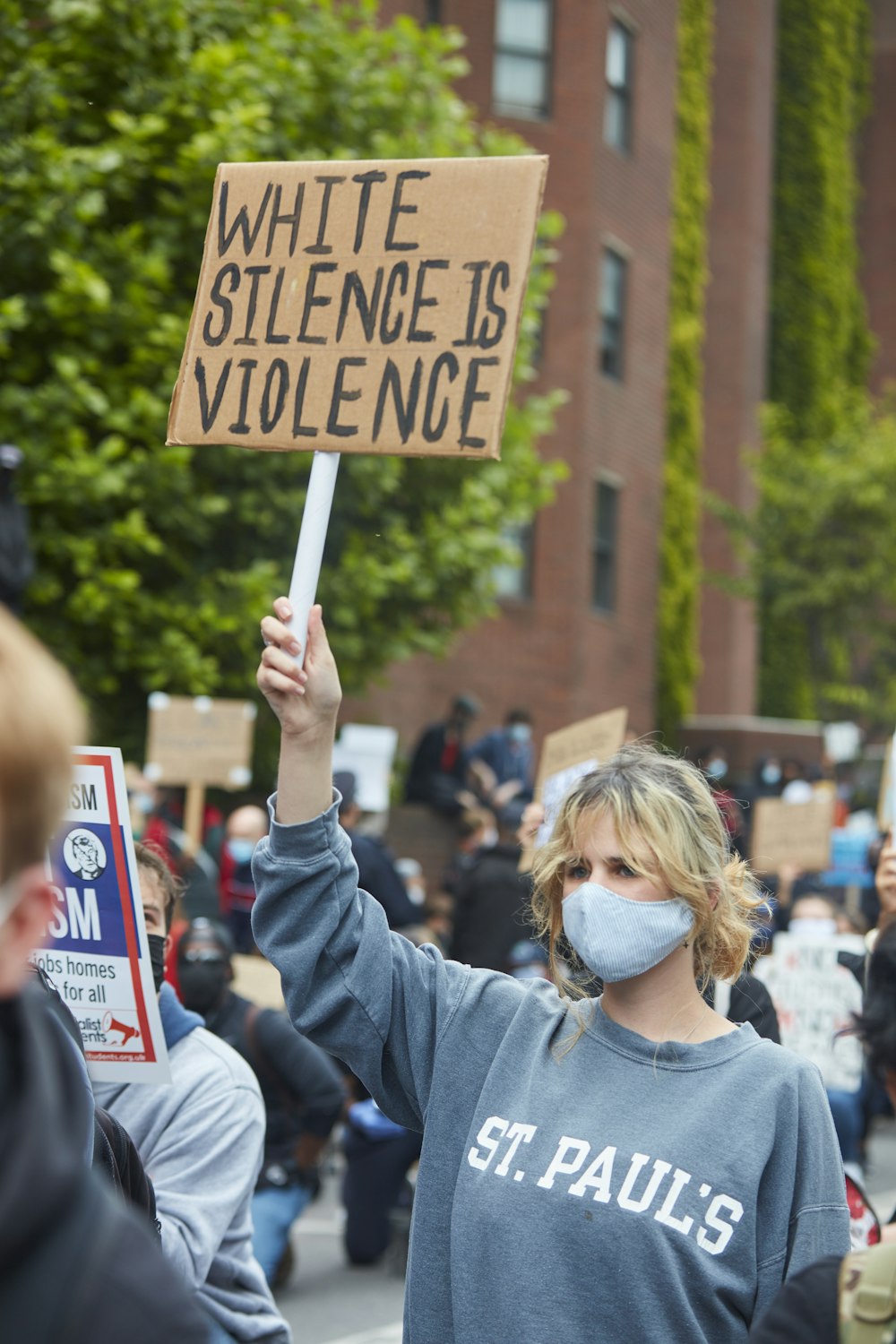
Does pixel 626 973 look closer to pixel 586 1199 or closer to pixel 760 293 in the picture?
pixel 586 1199

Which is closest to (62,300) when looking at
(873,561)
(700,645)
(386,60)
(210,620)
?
(210,620)

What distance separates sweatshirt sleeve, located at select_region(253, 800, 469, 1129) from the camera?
2945 mm

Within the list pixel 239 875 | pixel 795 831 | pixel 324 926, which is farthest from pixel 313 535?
pixel 795 831

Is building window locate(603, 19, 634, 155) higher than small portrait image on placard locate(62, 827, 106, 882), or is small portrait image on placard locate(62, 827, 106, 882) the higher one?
building window locate(603, 19, 634, 155)

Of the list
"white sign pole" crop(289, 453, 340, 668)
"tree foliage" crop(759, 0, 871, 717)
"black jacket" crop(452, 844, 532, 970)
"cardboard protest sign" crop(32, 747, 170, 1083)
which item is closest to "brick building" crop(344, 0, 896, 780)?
"tree foliage" crop(759, 0, 871, 717)

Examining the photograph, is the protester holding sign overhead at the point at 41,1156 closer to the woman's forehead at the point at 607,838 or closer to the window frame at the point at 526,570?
the woman's forehead at the point at 607,838

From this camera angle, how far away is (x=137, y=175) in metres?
13.6

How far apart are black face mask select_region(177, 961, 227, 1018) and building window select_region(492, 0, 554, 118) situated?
1919 cm

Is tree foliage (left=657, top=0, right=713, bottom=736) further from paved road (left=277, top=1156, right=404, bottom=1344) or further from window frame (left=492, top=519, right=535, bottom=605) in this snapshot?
paved road (left=277, top=1156, right=404, bottom=1344)

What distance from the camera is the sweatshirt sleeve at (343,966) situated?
2.95m

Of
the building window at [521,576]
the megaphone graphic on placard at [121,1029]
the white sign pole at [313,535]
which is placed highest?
the building window at [521,576]

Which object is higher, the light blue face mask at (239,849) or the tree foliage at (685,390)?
the tree foliage at (685,390)

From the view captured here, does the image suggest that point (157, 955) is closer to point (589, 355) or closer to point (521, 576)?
point (521, 576)

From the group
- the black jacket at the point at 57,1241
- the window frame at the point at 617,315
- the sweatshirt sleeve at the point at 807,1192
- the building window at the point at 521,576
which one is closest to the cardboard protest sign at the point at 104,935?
the sweatshirt sleeve at the point at 807,1192
